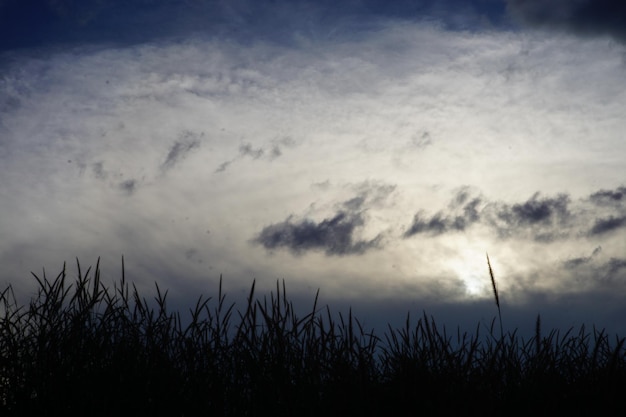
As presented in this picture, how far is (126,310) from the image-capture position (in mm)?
4789

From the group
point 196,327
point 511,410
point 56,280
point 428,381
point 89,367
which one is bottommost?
point 511,410

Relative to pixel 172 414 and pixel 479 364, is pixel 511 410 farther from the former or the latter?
pixel 172 414

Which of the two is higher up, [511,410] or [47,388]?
[47,388]

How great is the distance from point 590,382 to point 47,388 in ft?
13.7

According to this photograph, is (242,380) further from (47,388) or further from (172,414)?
(47,388)

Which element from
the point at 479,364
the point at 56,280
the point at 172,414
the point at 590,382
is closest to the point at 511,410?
the point at 479,364

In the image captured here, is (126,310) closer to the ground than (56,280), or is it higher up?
closer to the ground

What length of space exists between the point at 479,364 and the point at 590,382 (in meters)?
0.94

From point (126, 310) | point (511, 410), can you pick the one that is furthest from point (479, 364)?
point (126, 310)

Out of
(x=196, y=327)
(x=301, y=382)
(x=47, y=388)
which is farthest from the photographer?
(x=196, y=327)

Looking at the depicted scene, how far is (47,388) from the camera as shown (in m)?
3.83

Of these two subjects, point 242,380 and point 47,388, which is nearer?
point 47,388

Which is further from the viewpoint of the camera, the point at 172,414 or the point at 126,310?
the point at 126,310

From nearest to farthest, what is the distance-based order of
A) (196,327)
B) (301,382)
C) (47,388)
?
1. (47,388)
2. (301,382)
3. (196,327)
